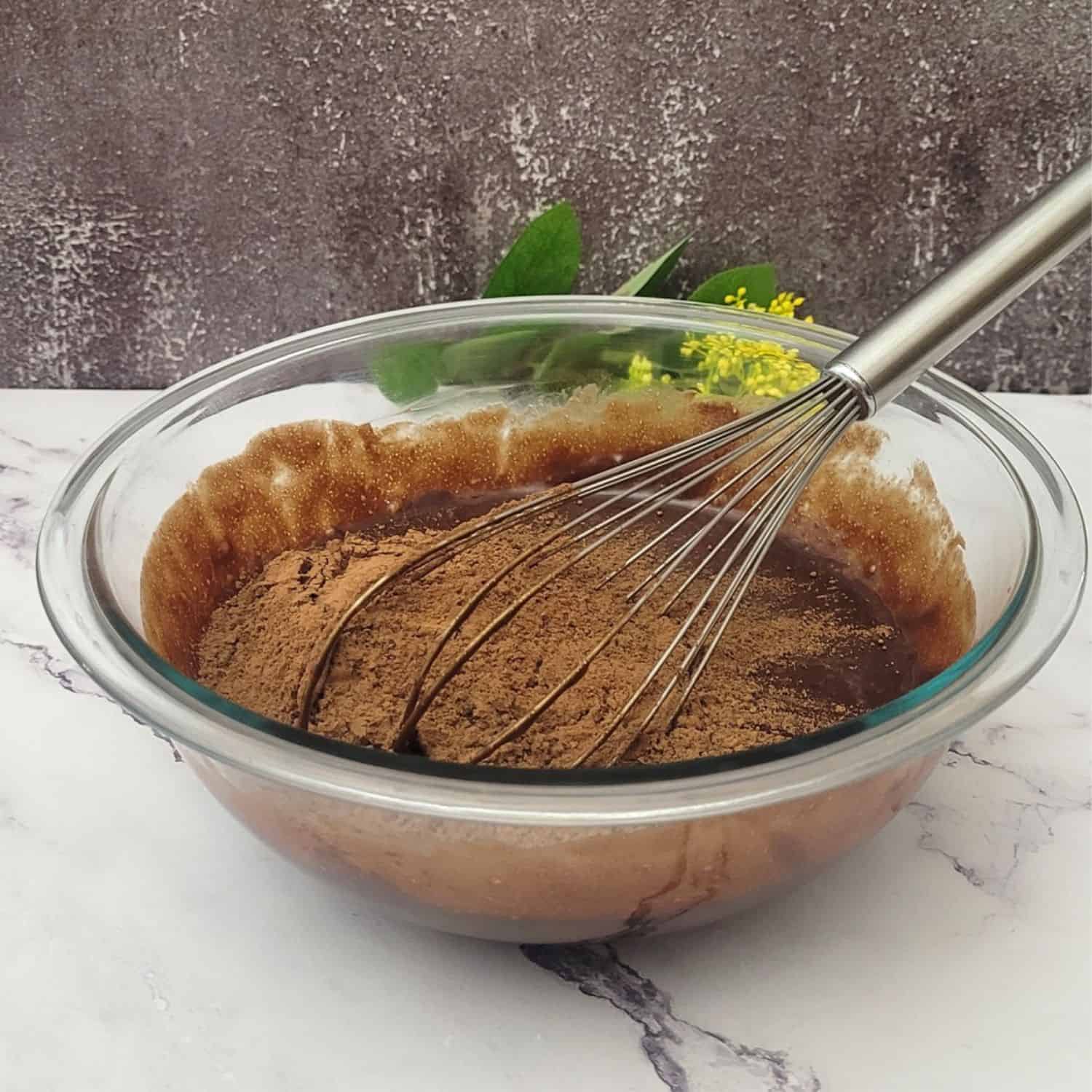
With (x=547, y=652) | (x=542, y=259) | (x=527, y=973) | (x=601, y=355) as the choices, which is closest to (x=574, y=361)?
(x=601, y=355)

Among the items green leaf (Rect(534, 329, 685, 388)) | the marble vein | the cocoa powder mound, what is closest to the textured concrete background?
green leaf (Rect(534, 329, 685, 388))

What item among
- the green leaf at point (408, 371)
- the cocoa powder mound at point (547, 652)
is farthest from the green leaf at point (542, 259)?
the cocoa powder mound at point (547, 652)

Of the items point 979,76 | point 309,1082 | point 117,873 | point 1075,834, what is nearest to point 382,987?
point 309,1082

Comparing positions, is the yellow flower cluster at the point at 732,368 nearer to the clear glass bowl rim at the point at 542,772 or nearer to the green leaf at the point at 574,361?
the green leaf at the point at 574,361

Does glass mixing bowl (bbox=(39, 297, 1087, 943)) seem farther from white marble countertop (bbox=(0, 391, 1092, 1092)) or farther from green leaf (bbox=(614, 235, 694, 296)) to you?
green leaf (bbox=(614, 235, 694, 296))

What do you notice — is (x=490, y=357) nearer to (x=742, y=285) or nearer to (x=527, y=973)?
(x=742, y=285)

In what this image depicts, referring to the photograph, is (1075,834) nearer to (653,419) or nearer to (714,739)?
(714,739)
